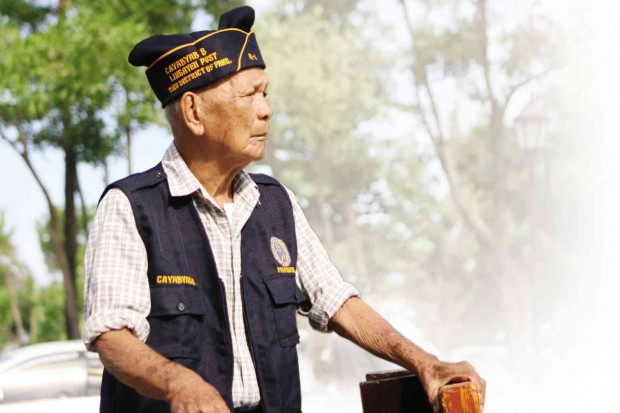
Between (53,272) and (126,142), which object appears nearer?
(126,142)

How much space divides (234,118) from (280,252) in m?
0.28

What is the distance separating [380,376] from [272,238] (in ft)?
1.21

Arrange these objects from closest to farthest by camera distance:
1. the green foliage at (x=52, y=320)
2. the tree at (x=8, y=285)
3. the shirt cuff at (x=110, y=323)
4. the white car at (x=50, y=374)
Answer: the shirt cuff at (x=110, y=323), the white car at (x=50, y=374), the green foliage at (x=52, y=320), the tree at (x=8, y=285)

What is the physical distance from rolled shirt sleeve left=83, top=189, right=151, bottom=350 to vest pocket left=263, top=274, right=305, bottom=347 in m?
0.27

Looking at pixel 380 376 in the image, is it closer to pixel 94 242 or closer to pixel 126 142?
pixel 94 242

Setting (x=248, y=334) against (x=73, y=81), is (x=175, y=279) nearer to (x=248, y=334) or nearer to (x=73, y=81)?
(x=248, y=334)

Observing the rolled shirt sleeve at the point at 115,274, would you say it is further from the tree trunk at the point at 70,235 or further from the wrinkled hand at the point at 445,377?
the tree trunk at the point at 70,235

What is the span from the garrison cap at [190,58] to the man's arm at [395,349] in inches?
21.2

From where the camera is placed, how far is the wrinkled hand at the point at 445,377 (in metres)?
1.73

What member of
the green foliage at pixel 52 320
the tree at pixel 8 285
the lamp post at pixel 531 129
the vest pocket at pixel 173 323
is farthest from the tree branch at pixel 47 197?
the tree at pixel 8 285

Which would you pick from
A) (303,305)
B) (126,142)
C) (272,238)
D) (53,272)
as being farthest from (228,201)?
(53,272)

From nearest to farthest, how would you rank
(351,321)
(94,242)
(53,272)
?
(94,242)
(351,321)
(53,272)

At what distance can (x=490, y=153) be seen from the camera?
1634cm

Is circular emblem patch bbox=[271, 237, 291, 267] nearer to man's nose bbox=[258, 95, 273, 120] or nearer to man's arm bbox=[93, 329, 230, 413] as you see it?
man's nose bbox=[258, 95, 273, 120]
